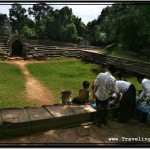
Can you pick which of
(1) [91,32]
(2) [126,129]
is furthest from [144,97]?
(1) [91,32]

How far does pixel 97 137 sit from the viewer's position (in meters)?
6.06

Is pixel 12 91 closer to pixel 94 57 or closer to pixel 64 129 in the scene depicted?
pixel 64 129

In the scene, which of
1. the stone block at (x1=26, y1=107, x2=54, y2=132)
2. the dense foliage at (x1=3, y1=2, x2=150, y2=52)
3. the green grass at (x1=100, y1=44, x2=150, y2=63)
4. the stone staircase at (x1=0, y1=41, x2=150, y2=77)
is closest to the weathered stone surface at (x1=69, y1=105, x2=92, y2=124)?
the stone block at (x1=26, y1=107, x2=54, y2=132)

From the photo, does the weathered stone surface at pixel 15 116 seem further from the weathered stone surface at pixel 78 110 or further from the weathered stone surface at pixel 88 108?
the weathered stone surface at pixel 88 108

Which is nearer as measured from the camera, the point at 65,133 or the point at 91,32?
the point at 65,133

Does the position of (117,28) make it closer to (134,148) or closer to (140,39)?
(140,39)

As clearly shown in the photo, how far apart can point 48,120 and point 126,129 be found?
2.05m

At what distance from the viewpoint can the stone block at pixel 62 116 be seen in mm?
6293

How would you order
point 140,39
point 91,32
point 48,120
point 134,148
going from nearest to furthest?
1. point 134,148
2. point 48,120
3. point 140,39
4. point 91,32

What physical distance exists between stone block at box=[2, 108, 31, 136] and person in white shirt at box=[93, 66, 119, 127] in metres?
1.86

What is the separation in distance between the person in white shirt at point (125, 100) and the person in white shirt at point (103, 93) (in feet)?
1.70

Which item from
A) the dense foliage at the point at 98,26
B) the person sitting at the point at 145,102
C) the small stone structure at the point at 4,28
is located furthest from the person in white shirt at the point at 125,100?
the small stone structure at the point at 4,28

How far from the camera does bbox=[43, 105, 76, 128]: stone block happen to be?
20.6ft

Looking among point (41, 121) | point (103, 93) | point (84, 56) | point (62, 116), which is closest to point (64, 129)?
point (62, 116)
